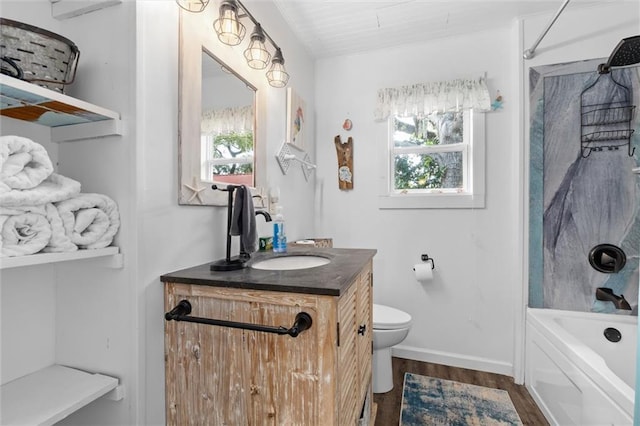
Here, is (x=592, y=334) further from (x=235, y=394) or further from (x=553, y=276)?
(x=235, y=394)

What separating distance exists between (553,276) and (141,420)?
240cm

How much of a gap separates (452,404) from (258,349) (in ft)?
4.96

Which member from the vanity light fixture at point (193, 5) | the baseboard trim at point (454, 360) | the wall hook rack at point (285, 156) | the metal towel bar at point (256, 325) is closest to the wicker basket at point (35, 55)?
the vanity light fixture at point (193, 5)

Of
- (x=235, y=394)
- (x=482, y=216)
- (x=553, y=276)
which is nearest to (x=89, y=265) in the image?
(x=235, y=394)

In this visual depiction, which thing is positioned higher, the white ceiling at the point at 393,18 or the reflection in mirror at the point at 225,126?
the white ceiling at the point at 393,18

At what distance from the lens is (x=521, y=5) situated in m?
1.93

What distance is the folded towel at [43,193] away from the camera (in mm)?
626

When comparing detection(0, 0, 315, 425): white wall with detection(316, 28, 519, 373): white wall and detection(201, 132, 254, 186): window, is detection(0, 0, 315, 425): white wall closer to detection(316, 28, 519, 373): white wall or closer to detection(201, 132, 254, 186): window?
detection(201, 132, 254, 186): window

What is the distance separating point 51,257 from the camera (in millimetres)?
702

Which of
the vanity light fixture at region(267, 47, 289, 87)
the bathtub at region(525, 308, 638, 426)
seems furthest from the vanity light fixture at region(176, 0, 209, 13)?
the bathtub at region(525, 308, 638, 426)

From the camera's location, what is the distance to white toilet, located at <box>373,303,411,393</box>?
70.9 inches

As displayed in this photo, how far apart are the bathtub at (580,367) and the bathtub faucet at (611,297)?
0.27ft

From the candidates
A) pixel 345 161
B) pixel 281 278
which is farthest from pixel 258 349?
pixel 345 161

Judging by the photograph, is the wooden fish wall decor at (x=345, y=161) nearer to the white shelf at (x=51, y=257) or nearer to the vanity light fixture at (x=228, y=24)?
the vanity light fixture at (x=228, y=24)
